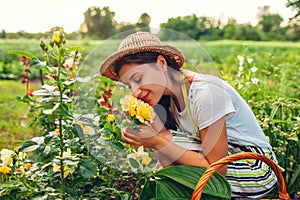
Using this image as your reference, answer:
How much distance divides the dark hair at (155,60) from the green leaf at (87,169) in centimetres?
30

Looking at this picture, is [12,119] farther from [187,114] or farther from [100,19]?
[187,114]

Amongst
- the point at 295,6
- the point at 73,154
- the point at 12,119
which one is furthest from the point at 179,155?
the point at 12,119

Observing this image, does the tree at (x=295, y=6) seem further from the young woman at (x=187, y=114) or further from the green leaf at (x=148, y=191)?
the green leaf at (x=148, y=191)

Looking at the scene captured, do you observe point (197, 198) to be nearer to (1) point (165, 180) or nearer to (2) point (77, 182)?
(1) point (165, 180)

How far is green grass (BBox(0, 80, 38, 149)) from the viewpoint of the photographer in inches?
111

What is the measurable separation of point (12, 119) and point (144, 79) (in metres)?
2.37

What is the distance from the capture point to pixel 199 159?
1.46 meters

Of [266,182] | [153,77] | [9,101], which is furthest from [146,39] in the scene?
[9,101]

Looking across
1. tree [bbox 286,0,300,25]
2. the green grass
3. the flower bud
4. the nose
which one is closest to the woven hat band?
the nose

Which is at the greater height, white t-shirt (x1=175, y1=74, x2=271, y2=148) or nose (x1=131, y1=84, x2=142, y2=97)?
nose (x1=131, y1=84, x2=142, y2=97)

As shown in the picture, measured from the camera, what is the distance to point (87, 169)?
54.1 inches

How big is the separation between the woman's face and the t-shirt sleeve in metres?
0.13

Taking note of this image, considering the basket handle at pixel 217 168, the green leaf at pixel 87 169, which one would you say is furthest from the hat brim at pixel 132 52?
the basket handle at pixel 217 168

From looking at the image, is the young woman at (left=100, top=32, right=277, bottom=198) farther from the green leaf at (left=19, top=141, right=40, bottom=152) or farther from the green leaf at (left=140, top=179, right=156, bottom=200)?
the green leaf at (left=19, top=141, right=40, bottom=152)
